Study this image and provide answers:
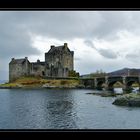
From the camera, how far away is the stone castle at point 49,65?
6994cm

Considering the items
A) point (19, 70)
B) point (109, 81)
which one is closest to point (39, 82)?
point (19, 70)

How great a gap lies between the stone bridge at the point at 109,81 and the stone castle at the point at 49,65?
631 cm

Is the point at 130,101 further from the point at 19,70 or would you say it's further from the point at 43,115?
the point at 19,70

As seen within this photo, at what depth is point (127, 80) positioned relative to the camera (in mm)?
60406

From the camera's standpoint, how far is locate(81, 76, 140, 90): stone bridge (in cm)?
6007

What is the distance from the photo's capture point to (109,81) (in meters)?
63.7

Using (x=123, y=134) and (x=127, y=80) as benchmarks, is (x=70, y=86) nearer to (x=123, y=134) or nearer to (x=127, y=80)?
(x=127, y=80)

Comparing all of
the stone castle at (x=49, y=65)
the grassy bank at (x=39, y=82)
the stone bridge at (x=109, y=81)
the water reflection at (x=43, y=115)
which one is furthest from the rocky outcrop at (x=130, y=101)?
the stone castle at (x=49, y=65)

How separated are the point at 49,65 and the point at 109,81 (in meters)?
17.8

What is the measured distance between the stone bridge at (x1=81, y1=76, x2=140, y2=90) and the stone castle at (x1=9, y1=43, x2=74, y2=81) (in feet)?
20.7

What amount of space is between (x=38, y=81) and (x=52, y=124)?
52.3 meters

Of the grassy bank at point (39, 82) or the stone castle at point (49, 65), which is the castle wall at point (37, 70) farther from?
the grassy bank at point (39, 82)

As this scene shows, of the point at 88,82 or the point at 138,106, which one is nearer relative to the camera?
the point at 138,106
